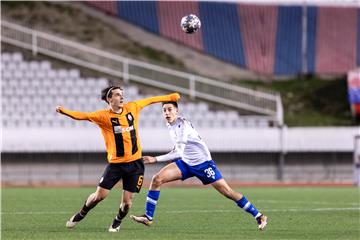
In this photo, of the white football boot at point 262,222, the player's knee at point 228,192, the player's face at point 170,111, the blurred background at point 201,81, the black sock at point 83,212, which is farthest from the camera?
the blurred background at point 201,81

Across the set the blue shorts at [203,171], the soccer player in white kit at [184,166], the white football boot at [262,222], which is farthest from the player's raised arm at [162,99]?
the white football boot at [262,222]

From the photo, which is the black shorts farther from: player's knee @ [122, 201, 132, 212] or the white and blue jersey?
the white and blue jersey

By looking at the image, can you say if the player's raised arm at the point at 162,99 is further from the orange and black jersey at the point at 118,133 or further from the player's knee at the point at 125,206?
the player's knee at the point at 125,206

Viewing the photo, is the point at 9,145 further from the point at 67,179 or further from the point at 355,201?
the point at 355,201

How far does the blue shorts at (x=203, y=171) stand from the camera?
48.6 ft

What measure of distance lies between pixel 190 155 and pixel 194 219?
6.35 ft

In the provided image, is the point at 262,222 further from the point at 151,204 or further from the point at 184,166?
the point at 151,204

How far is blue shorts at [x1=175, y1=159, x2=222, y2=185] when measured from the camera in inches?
584

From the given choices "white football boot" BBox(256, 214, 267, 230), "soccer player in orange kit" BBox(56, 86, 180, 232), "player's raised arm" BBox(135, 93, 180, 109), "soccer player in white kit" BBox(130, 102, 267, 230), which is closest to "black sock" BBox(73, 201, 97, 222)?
"soccer player in orange kit" BBox(56, 86, 180, 232)

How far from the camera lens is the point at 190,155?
49.2ft

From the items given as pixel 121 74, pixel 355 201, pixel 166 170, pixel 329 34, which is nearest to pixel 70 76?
pixel 121 74

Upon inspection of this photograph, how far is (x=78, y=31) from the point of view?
4491 cm

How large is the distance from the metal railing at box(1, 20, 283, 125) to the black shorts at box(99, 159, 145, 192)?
25.9 metres

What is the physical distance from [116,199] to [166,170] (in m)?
8.56
